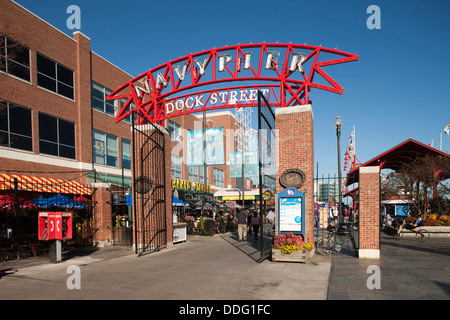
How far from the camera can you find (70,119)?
2322cm

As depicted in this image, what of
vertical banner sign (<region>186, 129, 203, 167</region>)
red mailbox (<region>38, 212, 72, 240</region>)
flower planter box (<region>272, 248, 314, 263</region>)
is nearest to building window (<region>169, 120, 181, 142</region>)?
vertical banner sign (<region>186, 129, 203, 167</region>)

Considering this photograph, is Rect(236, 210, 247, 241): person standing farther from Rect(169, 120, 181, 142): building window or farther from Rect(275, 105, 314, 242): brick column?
Rect(169, 120, 181, 142): building window

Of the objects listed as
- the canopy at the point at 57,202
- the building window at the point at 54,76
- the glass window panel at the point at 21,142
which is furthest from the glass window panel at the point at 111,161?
the canopy at the point at 57,202

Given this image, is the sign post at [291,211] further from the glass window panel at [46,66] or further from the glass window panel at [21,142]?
the glass window panel at [46,66]

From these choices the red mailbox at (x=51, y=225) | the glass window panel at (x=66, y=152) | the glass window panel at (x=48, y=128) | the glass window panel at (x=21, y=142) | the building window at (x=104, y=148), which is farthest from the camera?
the building window at (x=104, y=148)

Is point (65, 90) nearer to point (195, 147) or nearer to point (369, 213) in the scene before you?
point (195, 147)

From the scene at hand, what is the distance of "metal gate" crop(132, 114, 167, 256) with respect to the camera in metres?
14.3

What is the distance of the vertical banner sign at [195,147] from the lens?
23.3m

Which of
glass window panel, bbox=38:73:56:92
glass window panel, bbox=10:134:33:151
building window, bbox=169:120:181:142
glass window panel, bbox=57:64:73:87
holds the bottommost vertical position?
glass window panel, bbox=10:134:33:151

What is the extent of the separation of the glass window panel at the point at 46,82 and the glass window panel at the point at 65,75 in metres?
0.77

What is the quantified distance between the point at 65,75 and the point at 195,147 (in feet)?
32.5

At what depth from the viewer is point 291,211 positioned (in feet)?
38.4

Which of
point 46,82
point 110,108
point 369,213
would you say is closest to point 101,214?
point 46,82

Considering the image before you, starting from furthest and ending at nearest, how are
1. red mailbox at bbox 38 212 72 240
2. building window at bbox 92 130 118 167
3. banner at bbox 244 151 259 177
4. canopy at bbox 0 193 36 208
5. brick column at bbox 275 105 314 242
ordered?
banner at bbox 244 151 259 177 → building window at bbox 92 130 118 167 → canopy at bbox 0 193 36 208 → brick column at bbox 275 105 314 242 → red mailbox at bbox 38 212 72 240
